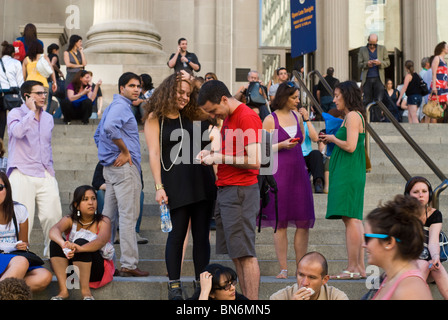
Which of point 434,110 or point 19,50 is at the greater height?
point 19,50

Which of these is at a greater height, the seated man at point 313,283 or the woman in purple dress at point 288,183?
the woman in purple dress at point 288,183

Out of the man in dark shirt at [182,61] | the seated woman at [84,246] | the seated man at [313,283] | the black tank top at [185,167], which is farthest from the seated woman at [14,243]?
the man in dark shirt at [182,61]

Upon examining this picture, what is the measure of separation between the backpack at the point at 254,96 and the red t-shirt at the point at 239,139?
4386 millimetres

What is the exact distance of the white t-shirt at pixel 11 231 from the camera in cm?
608

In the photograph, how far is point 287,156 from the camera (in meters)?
6.86

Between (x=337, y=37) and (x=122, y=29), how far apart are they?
741cm

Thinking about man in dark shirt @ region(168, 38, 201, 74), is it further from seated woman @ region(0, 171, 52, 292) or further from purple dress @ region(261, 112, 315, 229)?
seated woman @ region(0, 171, 52, 292)

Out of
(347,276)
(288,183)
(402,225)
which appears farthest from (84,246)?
(402,225)

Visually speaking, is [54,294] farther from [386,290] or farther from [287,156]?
[386,290]

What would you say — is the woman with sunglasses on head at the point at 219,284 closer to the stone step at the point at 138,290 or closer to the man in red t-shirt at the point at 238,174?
the man in red t-shirt at the point at 238,174

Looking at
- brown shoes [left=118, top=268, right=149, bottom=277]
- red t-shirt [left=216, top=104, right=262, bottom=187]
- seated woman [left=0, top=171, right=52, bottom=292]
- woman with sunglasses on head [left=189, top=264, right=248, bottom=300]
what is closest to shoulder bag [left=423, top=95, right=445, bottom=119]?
brown shoes [left=118, top=268, right=149, bottom=277]

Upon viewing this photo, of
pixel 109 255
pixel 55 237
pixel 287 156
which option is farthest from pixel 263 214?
pixel 55 237

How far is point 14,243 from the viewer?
6.12 metres

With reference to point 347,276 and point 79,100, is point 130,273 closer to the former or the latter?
point 347,276
